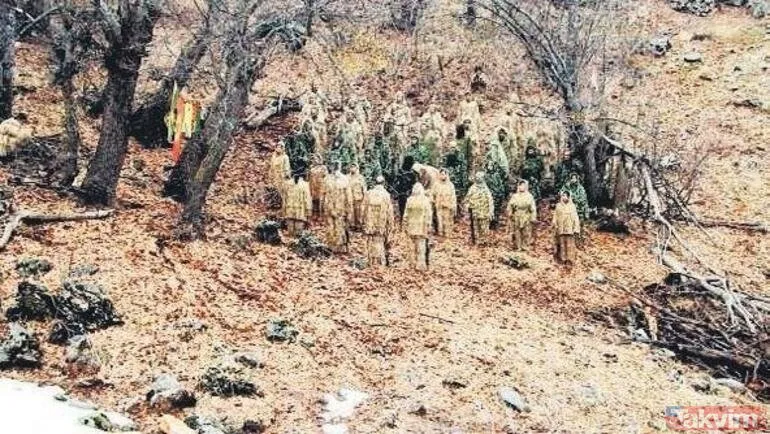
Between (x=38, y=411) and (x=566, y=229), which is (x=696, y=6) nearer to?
(x=566, y=229)

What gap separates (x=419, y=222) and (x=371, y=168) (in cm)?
327

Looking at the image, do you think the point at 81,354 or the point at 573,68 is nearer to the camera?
the point at 81,354

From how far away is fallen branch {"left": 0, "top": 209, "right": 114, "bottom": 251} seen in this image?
1230 centimetres

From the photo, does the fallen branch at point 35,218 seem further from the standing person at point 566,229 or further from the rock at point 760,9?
the rock at point 760,9

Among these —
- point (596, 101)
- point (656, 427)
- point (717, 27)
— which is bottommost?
point (656, 427)

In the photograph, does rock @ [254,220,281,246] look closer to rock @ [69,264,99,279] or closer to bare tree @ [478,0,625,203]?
rock @ [69,264,99,279]

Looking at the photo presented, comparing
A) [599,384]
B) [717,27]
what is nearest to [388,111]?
[599,384]

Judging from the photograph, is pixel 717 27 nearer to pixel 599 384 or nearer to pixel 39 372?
pixel 599 384

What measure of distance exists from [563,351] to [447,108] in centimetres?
1263

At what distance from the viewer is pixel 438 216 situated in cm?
1556

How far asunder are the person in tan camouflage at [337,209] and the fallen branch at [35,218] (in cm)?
336

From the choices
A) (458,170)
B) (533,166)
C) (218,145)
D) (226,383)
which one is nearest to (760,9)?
(533,166)

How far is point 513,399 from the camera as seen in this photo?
33.8ft

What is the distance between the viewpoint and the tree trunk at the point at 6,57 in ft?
55.3
